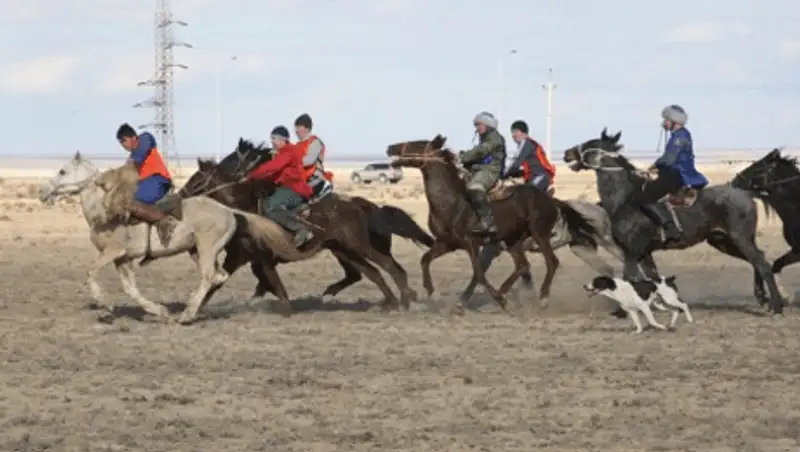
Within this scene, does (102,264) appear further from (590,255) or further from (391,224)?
(590,255)

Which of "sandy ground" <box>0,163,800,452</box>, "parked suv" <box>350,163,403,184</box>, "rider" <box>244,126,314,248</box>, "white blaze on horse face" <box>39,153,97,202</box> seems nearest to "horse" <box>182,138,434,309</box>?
"rider" <box>244,126,314,248</box>

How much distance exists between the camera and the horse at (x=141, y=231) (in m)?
15.7

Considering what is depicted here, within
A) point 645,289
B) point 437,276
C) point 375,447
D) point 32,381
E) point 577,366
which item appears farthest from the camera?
point 437,276

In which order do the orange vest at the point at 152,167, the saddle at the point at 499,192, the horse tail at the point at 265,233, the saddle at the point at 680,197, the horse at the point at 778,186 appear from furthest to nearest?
the horse at the point at 778,186
the saddle at the point at 499,192
the saddle at the point at 680,197
the horse tail at the point at 265,233
the orange vest at the point at 152,167

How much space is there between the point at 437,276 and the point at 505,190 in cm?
Answer: 605

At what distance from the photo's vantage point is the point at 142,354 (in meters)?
13.6

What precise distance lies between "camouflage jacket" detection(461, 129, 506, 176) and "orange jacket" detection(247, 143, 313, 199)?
183 cm

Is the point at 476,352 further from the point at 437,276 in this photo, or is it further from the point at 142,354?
the point at 437,276

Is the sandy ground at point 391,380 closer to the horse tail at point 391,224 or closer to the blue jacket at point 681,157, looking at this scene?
the horse tail at point 391,224

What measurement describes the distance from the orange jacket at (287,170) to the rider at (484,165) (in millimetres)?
A: 1828

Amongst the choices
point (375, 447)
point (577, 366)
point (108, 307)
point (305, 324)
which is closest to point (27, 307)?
point (108, 307)

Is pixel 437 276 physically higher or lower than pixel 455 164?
lower

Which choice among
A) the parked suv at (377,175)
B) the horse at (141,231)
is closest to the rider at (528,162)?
the horse at (141,231)

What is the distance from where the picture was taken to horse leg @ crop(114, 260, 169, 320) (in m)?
15.9
